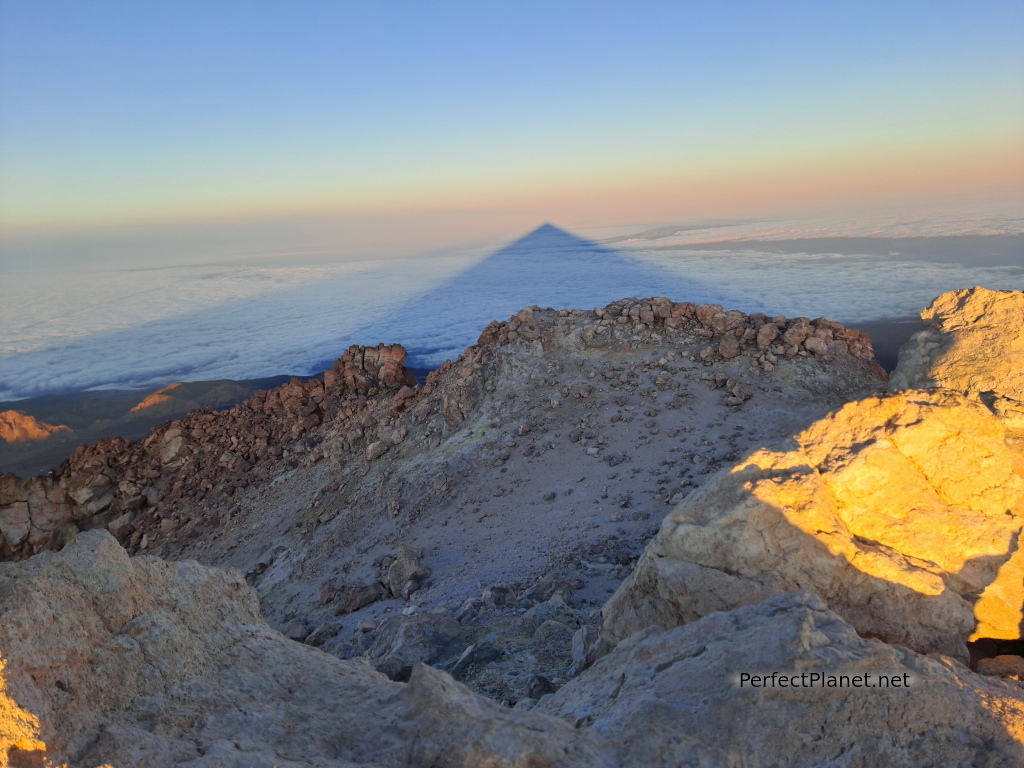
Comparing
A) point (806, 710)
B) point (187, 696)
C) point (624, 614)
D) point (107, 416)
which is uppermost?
point (187, 696)

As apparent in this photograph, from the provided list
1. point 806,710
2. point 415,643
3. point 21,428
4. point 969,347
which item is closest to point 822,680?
point 806,710

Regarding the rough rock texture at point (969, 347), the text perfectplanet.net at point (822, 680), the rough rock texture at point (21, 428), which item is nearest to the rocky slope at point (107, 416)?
the rough rock texture at point (21, 428)

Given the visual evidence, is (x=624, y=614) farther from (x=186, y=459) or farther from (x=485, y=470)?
(x=186, y=459)

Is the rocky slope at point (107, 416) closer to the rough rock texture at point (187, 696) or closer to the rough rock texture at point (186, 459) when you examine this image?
the rough rock texture at point (186, 459)

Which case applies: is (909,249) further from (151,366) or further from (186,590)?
(186,590)

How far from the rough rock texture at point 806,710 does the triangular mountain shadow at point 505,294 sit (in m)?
26.0

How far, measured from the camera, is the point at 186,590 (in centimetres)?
314

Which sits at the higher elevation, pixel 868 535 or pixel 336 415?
pixel 868 535

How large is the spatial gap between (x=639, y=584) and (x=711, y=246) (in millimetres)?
66745

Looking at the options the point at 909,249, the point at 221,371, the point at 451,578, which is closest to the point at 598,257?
the point at 909,249

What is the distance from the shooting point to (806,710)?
2379 millimetres

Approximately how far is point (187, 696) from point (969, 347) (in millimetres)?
8134

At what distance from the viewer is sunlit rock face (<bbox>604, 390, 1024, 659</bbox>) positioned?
3.30 meters

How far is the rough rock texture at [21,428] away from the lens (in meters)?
18.0
